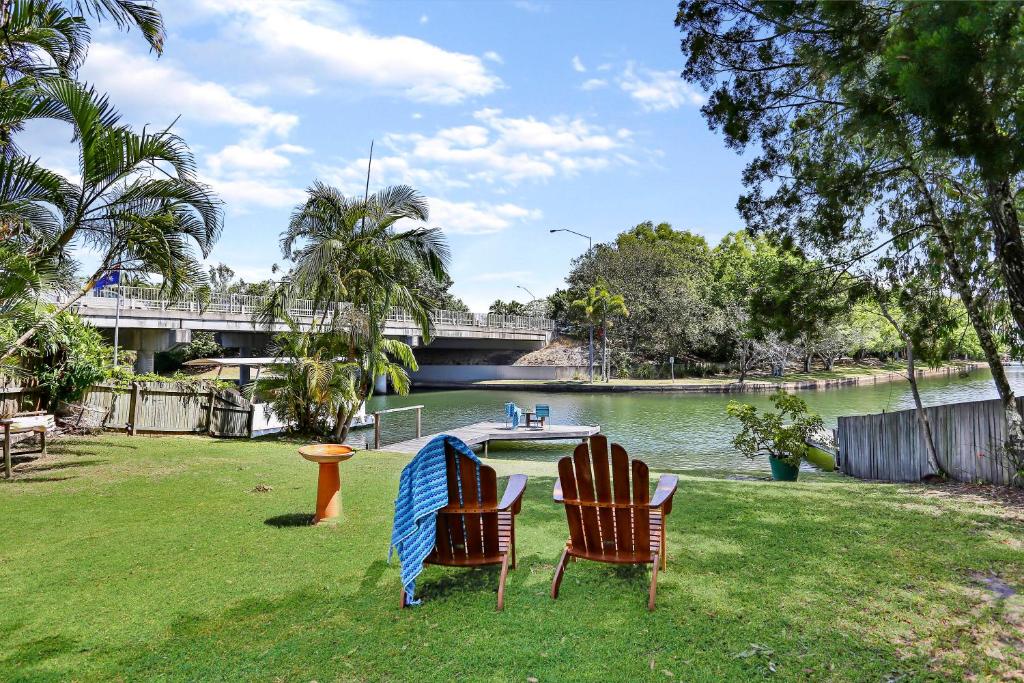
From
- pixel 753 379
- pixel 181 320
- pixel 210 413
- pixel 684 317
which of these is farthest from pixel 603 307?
pixel 210 413

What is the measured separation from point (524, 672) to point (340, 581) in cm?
184

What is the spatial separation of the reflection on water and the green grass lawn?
8.39m

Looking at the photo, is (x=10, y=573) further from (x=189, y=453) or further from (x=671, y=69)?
(x=671, y=69)

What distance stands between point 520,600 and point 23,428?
880 cm

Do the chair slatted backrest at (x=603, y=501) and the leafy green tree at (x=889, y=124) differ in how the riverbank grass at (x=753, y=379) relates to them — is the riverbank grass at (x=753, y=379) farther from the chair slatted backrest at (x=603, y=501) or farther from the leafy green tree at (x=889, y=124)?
the chair slatted backrest at (x=603, y=501)

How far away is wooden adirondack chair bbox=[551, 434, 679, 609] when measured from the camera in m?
4.10

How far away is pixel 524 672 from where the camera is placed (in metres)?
3.26

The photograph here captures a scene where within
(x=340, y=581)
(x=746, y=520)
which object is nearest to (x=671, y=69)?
(x=746, y=520)

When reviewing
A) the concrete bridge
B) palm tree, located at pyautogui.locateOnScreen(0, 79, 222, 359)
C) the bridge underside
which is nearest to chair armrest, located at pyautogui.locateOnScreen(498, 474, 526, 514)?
palm tree, located at pyautogui.locateOnScreen(0, 79, 222, 359)

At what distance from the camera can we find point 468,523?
4152 millimetres

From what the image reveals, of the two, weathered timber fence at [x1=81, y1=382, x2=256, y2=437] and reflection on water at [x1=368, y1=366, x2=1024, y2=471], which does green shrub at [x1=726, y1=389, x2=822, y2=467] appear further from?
weathered timber fence at [x1=81, y1=382, x2=256, y2=437]

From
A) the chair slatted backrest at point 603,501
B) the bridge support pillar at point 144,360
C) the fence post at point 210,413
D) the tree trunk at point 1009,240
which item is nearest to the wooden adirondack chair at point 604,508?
the chair slatted backrest at point 603,501

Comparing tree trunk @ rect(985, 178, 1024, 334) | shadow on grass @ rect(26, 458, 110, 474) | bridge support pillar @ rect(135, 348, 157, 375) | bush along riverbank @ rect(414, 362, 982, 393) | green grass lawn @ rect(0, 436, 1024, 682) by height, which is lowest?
green grass lawn @ rect(0, 436, 1024, 682)

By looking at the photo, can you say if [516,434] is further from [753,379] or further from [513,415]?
[753,379]
